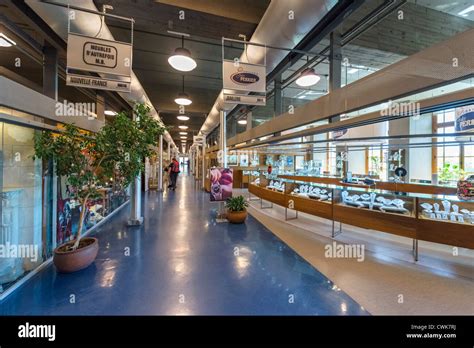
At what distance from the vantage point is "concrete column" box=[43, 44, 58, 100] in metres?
3.46

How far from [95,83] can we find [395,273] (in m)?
5.19

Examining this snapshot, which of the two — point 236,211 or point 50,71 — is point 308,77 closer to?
point 236,211

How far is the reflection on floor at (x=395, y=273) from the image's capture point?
Answer: 2.31m

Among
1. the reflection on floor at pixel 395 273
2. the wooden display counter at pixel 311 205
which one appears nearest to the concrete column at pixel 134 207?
the reflection on floor at pixel 395 273

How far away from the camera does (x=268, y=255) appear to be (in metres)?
3.56

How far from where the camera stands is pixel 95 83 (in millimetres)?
2959

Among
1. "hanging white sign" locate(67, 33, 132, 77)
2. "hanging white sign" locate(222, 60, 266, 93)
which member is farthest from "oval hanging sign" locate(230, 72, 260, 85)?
"hanging white sign" locate(67, 33, 132, 77)

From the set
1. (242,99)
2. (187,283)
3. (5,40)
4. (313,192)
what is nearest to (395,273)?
(313,192)

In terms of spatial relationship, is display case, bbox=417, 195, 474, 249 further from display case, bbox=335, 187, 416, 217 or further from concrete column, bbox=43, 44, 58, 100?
concrete column, bbox=43, 44, 58, 100

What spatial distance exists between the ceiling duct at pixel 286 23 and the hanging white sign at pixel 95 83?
219 centimetres

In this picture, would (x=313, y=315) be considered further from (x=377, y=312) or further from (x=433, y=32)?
(x=433, y=32)

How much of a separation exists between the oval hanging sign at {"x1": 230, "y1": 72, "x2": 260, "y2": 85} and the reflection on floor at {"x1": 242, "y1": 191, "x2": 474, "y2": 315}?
321 centimetres

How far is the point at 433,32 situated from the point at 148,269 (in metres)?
7.48
